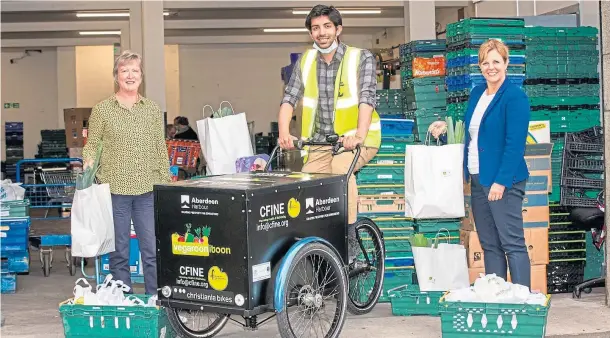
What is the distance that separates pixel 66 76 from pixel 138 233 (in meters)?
20.1

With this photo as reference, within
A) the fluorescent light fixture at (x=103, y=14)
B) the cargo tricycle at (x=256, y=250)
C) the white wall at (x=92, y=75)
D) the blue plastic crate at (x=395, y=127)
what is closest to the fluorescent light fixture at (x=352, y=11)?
the fluorescent light fixture at (x=103, y=14)

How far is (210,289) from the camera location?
16.3 feet

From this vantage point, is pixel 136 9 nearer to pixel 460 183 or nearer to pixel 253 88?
pixel 253 88

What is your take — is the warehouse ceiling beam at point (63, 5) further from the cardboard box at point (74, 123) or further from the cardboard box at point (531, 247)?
the cardboard box at point (531, 247)

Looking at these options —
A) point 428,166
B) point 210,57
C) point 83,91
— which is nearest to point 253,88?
point 210,57

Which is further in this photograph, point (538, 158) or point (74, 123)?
point (74, 123)

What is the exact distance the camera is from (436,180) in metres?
6.41

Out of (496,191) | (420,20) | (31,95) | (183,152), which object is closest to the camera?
(496,191)

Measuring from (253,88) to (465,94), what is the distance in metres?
18.4

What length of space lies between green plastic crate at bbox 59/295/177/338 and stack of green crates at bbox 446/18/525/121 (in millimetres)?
3249

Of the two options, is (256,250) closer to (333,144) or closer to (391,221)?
(333,144)

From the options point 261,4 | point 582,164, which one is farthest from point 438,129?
point 261,4

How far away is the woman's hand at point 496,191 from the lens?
567 cm

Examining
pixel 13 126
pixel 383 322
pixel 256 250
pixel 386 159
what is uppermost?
pixel 13 126
